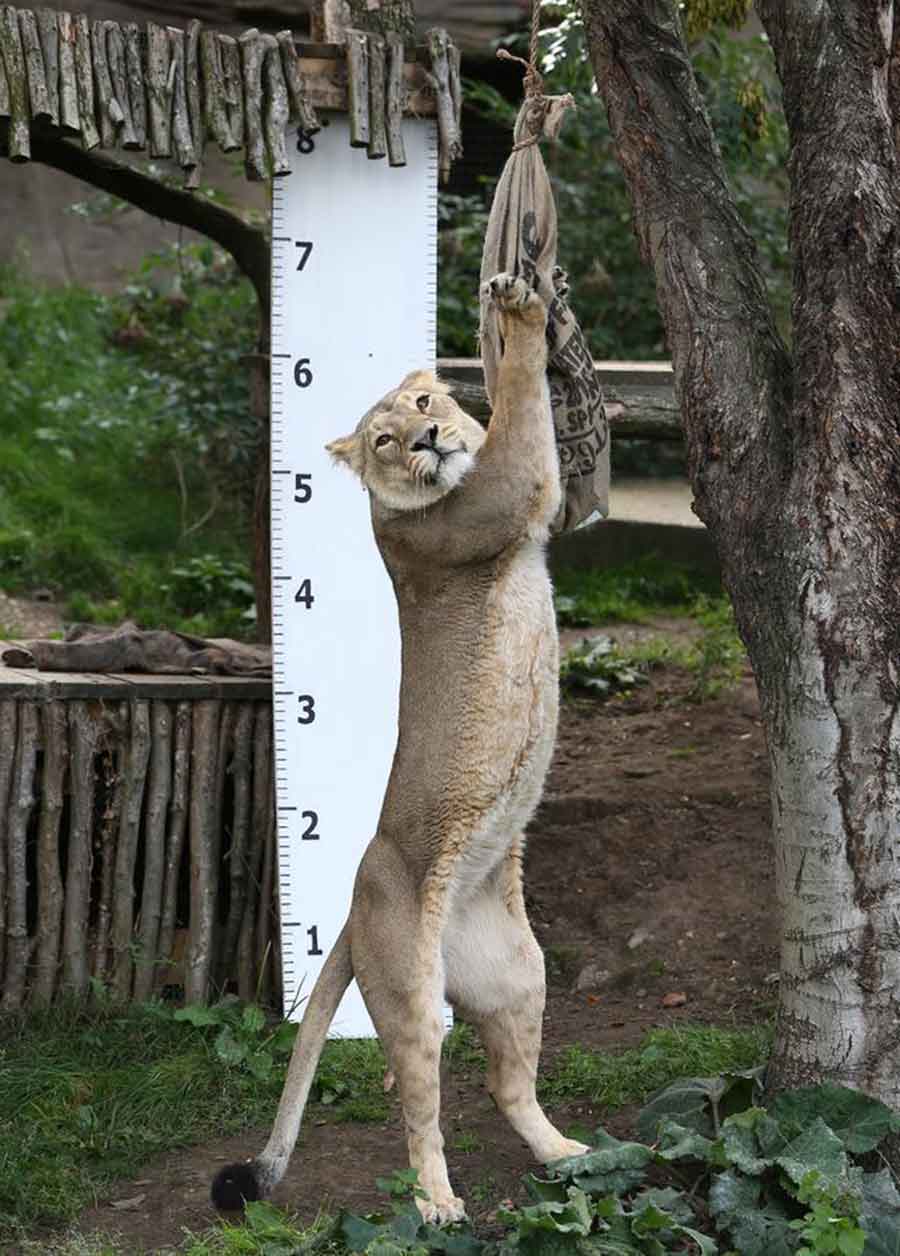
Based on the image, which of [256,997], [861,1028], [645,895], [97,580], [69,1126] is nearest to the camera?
[861,1028]

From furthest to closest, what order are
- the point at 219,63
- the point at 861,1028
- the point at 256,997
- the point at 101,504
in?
1. the point at 101,504
2. the point at 256,997
3. the point at 219,63
4. the point at 861,1028

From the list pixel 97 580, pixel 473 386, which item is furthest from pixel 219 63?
pixel 97 580

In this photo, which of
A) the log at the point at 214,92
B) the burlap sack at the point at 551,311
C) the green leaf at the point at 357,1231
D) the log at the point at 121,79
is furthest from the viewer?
the log at the point at 214,92

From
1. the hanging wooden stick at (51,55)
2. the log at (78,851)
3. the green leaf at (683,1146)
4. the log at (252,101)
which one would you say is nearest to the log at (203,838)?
the log at (78,851)

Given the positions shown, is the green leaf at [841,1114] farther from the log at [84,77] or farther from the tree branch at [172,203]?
the tree branch at [172,203]

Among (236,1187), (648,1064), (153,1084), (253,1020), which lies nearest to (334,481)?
(253,1020)

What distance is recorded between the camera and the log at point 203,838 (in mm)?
6762

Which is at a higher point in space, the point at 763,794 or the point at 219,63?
the point at 219,63

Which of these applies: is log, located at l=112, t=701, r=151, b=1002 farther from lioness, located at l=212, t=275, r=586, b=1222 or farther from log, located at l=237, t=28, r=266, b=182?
log, located at l=237, t=28, r=266, b=182

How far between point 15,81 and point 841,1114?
4042 mm

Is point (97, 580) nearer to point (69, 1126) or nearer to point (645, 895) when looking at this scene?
point (645, 895)

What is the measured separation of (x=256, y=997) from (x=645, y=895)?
1.56 metres

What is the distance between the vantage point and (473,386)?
25.6 feet

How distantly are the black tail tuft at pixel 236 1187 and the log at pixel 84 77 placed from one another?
10.7 ft
